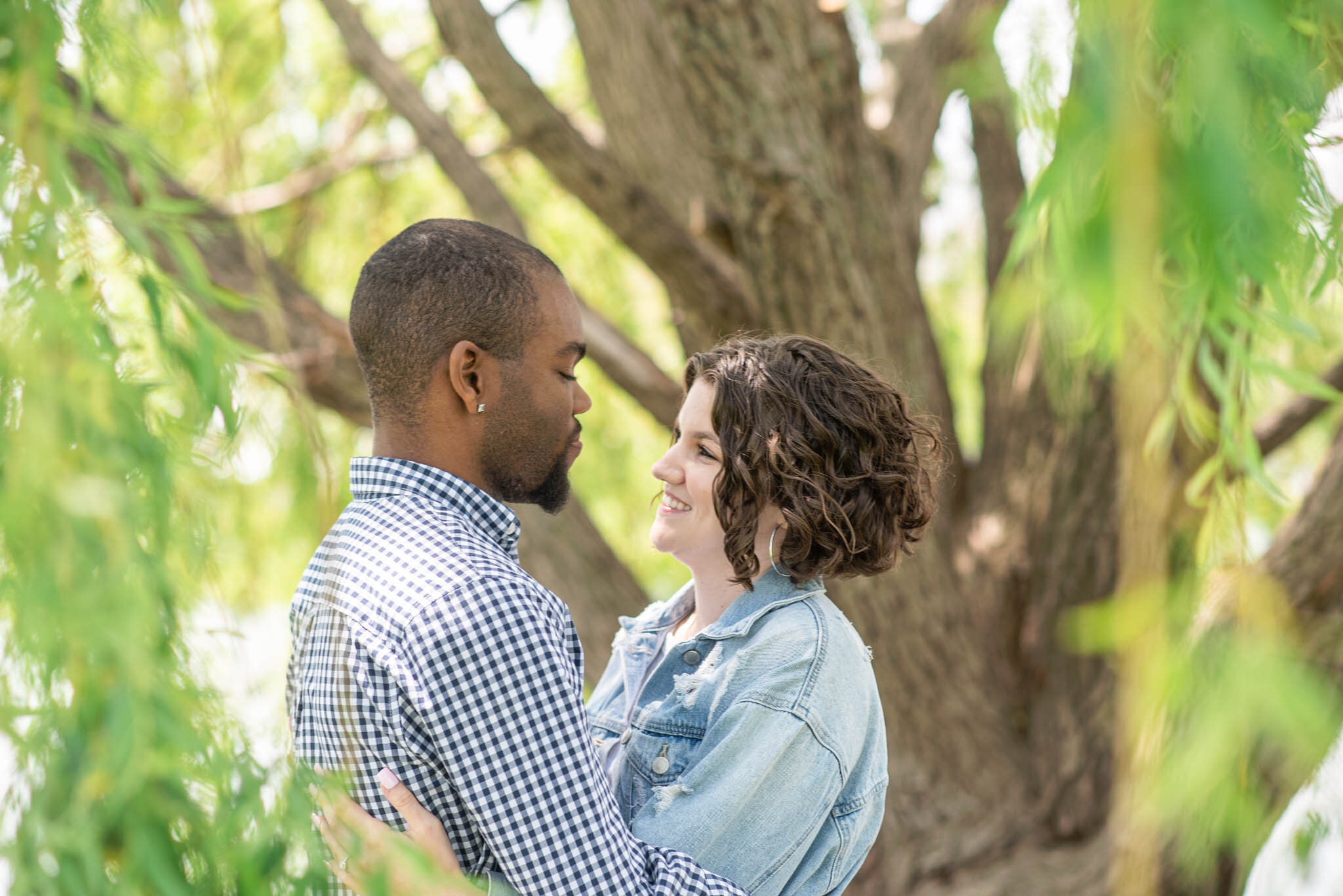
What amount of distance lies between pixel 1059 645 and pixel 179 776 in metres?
3.23

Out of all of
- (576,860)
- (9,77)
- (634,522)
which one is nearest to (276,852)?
(576,860)

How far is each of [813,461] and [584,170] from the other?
1.53 metres

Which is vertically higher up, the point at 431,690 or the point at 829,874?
the point at 431,690

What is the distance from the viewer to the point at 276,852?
1.02m

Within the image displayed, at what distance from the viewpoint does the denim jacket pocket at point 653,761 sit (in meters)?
1.69

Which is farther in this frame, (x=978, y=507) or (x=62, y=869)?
(x=978, y=507)

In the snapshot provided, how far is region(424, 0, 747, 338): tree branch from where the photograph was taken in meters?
3.01

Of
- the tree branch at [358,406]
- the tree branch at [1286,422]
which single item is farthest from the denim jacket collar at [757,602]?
the tree branch at [1286,422]

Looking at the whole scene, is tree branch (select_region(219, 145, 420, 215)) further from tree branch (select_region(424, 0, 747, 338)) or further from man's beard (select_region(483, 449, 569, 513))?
man's beard (select_region(483, 449, 569, 513))

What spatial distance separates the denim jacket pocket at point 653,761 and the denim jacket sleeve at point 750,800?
59 millimetres

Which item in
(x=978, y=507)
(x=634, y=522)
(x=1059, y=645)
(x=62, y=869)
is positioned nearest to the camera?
(x=62, y=869)

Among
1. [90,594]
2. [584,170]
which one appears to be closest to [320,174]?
[584,170]

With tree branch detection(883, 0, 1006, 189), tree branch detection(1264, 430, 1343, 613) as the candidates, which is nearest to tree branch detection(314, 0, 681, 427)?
tree branch detection(883, 0, 1006, 189)

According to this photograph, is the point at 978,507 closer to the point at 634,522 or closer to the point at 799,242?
the point at 799,242
